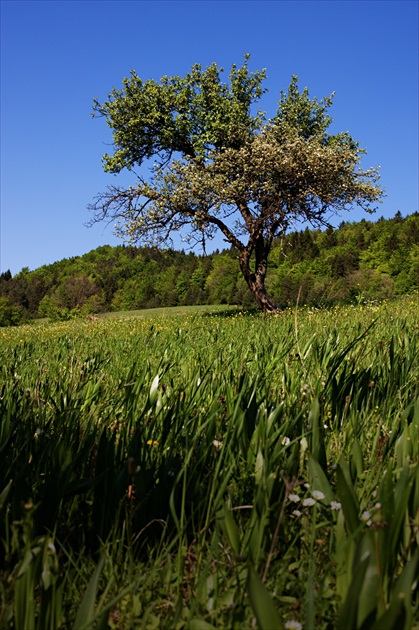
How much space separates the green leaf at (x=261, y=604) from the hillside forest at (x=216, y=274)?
5533 centimetres

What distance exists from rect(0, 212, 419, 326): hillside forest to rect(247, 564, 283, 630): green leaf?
5533cm

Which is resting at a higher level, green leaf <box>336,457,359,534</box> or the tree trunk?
the tree trunk

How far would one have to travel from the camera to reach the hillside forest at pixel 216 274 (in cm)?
7738

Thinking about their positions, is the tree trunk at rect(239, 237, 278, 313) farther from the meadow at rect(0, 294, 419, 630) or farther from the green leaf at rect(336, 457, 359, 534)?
the green leaf at rect(336, 457, 359, 534)

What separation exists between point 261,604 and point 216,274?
335ft

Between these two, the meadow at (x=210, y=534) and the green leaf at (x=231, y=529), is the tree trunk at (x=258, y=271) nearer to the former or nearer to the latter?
the meadow at (x=210, y=534)

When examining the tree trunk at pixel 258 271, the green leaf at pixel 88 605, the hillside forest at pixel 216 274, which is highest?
the hillside forest at pixel 216 274

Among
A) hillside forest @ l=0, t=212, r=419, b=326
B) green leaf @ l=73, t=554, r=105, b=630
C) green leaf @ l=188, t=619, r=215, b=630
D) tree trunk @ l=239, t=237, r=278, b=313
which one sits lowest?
green leaf @ l=188, t=619, r=215, b=630

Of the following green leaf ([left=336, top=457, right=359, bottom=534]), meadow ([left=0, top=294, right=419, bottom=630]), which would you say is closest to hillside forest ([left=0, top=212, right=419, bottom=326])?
meadow ([left=0, top=294, right=419, bottom=630])

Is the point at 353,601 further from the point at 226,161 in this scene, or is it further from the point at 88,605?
the point at 226,161

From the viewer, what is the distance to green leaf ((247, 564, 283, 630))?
1050 mm

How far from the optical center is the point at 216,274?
102875mm

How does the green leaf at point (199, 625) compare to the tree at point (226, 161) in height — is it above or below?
below

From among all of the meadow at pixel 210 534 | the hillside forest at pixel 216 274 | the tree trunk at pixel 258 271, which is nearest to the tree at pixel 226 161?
the tree trunk at pixel 258 271
